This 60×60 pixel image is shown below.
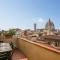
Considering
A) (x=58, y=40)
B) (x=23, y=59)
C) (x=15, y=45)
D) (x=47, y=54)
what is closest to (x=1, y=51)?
(x=23, y=59)

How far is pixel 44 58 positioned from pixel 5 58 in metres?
3.15

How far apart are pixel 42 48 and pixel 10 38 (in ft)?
31.7

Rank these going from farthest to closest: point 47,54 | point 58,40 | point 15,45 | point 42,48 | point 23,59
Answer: point 58,40
point 15,45
point 23,59
point 42,48
point 47,54

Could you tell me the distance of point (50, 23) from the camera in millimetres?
116312

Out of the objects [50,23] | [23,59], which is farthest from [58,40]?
[50,23]

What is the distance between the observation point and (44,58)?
5758 millimetres

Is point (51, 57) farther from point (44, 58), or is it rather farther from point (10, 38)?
point (10, 38)

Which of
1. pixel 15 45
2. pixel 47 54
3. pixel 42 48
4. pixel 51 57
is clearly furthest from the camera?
pixel 15 45

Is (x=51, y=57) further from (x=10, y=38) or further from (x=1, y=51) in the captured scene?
(x=10, y=38)

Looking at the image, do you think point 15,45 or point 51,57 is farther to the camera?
point 15,45

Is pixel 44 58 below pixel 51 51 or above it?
below

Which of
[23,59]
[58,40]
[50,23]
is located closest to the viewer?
[23,59]

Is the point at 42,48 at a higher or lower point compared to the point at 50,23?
lower

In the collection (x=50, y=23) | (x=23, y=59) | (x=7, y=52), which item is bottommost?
(x=23, y=59)
